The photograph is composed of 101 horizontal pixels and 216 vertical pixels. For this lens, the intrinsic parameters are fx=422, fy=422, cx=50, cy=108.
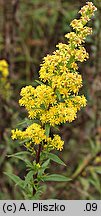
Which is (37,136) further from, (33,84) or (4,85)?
(33,84)

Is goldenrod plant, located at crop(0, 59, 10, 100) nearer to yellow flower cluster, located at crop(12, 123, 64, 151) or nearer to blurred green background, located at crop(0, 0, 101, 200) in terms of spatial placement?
blurred green background, located at crop(0, 0, 101, 200)

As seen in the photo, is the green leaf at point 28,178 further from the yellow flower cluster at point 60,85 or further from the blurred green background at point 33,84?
the blurred green background at point 33,84

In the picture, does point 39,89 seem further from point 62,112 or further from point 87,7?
point 87,7

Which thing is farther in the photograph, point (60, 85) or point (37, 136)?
point (37, 136)

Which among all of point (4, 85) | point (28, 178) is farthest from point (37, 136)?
point (4, 85)

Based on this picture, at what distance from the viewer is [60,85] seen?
1829 mm

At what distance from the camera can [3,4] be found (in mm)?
4020

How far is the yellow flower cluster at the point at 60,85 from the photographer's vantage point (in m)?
1.83

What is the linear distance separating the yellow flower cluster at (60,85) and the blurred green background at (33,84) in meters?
1.20

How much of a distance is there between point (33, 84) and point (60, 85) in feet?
6.70

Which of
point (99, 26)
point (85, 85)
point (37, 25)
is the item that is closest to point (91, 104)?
point (85, 85)

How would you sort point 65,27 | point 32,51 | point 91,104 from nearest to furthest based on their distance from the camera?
point 91,104, point 65,27, point 32,51

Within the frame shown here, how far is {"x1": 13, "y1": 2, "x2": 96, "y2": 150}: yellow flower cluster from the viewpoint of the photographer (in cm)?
183

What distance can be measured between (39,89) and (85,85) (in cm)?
225
